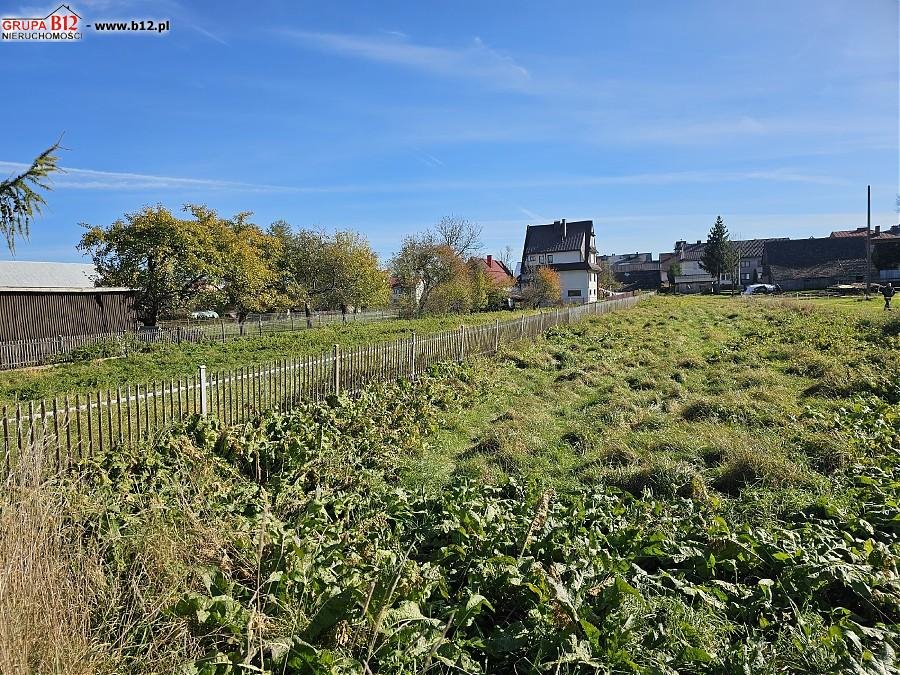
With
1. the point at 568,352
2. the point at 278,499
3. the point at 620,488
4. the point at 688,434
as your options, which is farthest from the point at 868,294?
the point at 278,499

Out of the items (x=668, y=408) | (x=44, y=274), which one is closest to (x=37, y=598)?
(x=668, y=408)

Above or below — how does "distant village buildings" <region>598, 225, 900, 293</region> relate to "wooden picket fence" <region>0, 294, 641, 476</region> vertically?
above

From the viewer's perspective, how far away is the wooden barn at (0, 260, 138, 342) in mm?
20938

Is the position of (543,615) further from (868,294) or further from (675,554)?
(868,294)

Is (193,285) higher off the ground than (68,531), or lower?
higher

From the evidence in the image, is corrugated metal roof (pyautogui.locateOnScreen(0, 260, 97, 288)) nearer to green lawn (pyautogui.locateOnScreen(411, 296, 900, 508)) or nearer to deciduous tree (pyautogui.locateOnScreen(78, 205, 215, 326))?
deciduous tree (pyautogui.locateOnScreen(78, 205, 215, 326))

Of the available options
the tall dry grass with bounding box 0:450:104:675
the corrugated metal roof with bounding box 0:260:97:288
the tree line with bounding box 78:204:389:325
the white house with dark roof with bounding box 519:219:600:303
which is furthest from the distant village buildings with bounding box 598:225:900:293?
the tall dry grass with bounding box 0:450:104:675

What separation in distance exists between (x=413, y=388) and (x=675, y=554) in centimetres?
741

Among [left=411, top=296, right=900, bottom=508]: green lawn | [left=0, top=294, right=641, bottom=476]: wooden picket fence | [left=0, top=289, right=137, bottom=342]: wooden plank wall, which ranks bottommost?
[left=411, top=296, right=900, bottom=508]: green lawn

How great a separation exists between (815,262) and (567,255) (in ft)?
124

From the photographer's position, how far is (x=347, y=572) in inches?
139

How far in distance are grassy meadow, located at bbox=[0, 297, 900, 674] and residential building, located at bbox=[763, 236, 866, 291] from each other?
71060 millimetres

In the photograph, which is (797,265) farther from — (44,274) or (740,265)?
(44,274)

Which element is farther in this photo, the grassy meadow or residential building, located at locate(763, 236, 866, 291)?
residential building, located at locate(763, 236, 866, 291)
